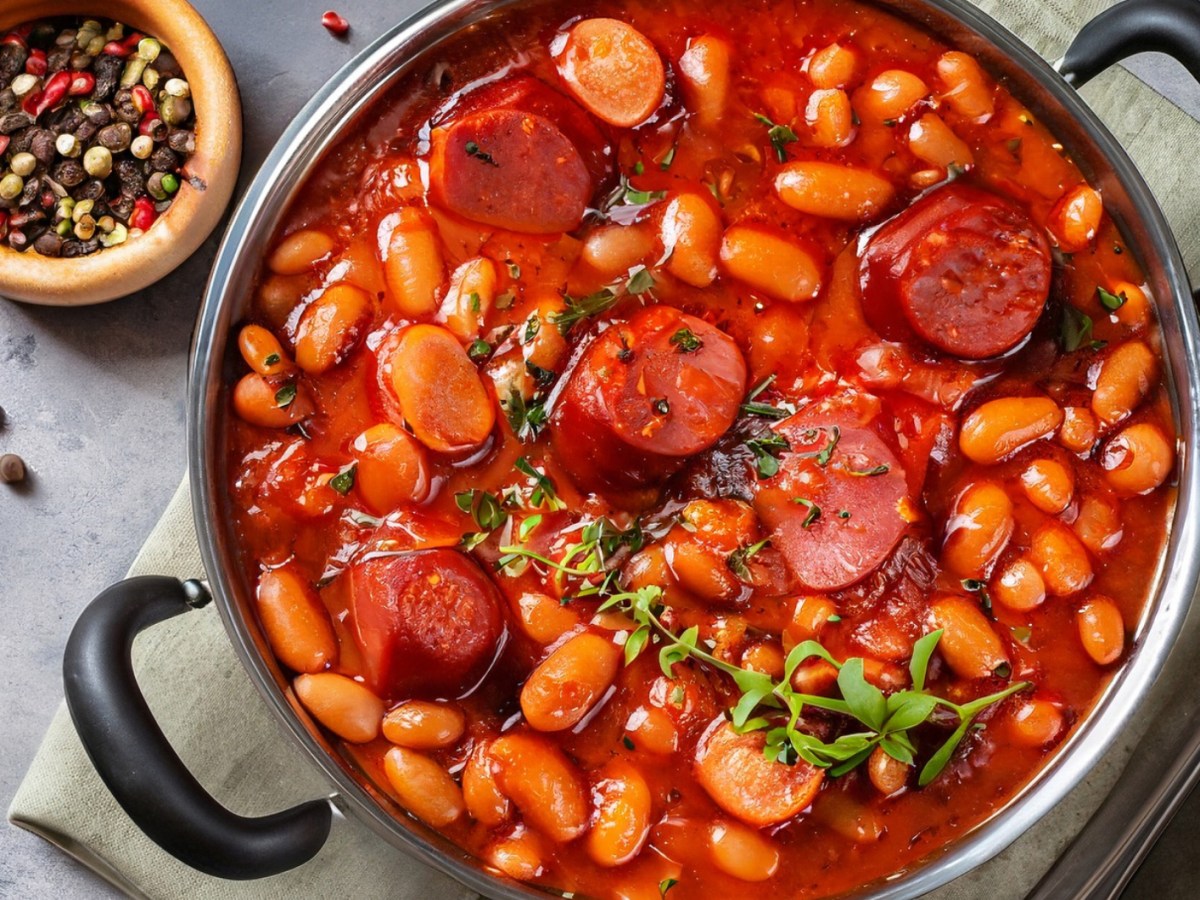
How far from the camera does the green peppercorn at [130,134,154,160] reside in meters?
2.36

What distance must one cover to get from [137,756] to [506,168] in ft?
3.71

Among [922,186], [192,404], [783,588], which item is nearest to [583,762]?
[783,588]

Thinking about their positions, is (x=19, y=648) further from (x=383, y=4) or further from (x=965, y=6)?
(x=965, y=6)

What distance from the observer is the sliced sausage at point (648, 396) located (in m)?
1.86

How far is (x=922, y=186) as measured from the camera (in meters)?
1.97

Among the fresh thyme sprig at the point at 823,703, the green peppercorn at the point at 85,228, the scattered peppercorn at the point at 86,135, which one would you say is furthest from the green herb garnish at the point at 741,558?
the green peppercorn at the point at 85,228

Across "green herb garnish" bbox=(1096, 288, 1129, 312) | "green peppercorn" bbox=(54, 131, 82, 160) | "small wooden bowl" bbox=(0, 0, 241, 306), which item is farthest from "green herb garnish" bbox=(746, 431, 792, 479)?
"green peppercorn" bbox=(54, 131, 82, 160)

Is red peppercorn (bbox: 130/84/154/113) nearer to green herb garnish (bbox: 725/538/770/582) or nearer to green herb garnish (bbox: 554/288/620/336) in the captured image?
green herb garnish (bbox: 554/288/620/336)

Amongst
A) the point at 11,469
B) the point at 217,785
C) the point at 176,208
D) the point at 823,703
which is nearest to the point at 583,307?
the point at 823,703

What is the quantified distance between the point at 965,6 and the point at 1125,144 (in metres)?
0.69

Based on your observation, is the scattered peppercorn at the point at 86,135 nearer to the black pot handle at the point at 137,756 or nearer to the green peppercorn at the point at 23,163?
the green peppercorn at the point at 23,163

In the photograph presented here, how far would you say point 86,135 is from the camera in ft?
7.87

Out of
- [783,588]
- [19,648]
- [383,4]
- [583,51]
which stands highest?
[583,51]

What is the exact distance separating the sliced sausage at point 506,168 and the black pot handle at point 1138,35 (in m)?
0.96
